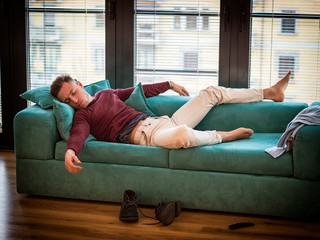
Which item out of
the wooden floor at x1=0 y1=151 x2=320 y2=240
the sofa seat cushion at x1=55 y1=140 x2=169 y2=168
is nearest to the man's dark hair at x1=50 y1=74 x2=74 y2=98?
the sofa seat cushion at x1=55 y1=140 x2=169 y2=168

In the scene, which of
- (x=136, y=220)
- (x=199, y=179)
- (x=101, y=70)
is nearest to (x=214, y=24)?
(x=101, y=70)

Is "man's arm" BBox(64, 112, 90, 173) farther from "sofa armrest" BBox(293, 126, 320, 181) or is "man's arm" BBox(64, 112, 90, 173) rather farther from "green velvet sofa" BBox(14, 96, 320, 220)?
"sofa armrest" BBox(293, 126, 320, 181)

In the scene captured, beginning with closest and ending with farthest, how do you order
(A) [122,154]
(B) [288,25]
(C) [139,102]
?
(A) [122,154] → (C) [139,102] → (B) [288,25]

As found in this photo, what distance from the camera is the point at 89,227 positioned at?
2314 mm

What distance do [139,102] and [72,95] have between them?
0.52m

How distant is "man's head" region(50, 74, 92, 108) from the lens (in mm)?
2836

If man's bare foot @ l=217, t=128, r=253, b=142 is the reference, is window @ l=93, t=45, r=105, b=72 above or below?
above

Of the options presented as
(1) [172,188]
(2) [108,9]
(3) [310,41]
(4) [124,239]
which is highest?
(2) [108,9]

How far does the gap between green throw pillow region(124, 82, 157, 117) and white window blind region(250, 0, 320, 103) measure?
1.11 metres

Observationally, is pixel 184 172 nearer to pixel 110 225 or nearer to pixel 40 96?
pixel 110 225

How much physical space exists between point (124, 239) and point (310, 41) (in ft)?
7.89

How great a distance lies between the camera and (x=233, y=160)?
2.46m

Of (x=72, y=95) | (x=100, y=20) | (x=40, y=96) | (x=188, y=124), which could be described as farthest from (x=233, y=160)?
(x=100, y=20)

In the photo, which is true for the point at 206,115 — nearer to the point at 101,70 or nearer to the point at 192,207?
the point at 192,207
